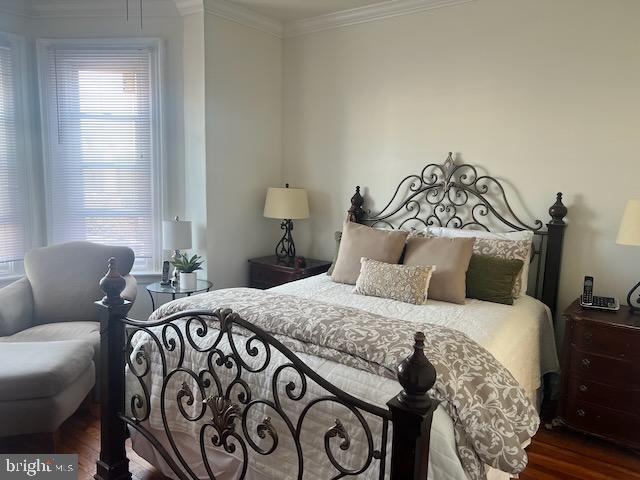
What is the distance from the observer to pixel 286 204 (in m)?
3.95

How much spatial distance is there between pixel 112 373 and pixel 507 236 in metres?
2.38

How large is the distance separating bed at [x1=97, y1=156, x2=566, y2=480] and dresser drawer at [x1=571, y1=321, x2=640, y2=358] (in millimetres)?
217

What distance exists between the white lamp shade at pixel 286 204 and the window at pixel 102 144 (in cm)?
90

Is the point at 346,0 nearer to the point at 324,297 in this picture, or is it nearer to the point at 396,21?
the point at 396,21

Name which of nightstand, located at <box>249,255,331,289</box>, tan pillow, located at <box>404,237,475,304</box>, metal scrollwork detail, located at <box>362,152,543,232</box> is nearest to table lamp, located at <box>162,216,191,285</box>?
nightstand, located at <box>249,255,331,289</box>

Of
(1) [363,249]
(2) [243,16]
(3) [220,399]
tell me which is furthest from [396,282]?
(2) [243,16]

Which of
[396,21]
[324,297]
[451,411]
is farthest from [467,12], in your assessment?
[451,411]

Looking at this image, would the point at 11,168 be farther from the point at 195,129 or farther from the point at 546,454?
the point at 546,454

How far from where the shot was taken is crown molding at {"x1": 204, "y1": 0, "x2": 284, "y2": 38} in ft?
12.0

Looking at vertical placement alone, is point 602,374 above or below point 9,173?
below

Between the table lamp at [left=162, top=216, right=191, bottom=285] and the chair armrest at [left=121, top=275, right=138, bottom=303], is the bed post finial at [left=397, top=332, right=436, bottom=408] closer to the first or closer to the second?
the chair armrest at [left=121, top=275, right=138, bottom=303]

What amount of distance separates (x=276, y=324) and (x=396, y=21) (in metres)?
2.62

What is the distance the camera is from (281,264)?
3.99 m

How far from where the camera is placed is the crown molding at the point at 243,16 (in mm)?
3654
